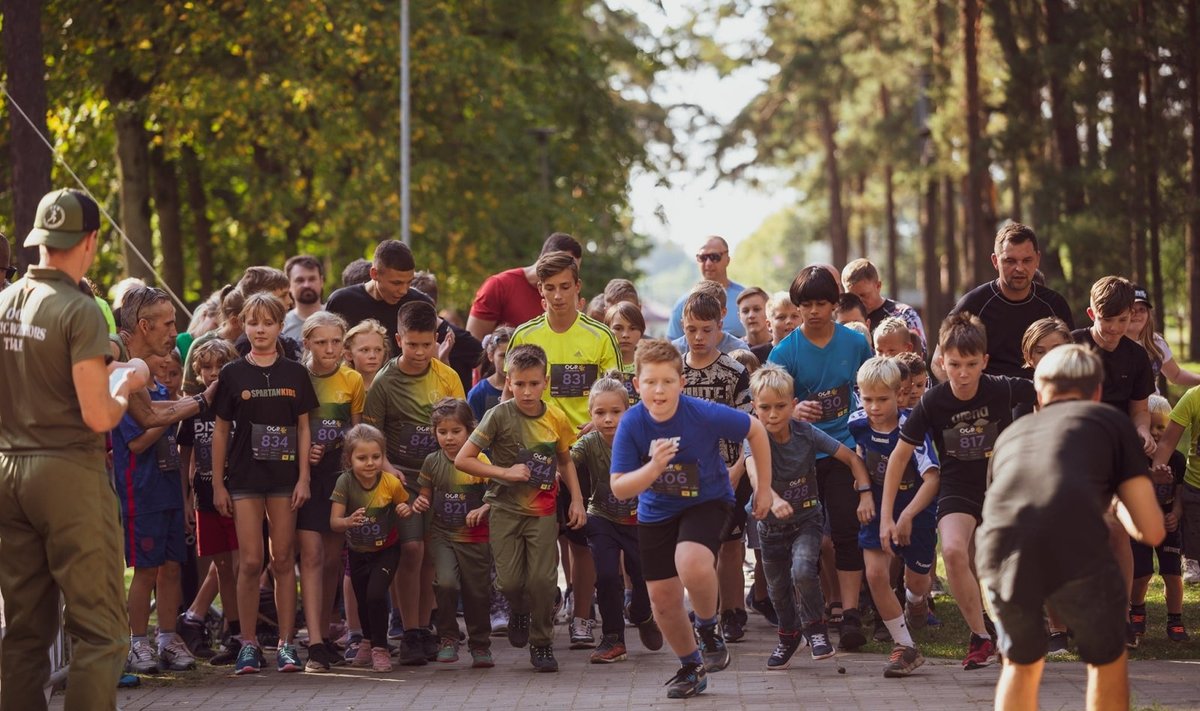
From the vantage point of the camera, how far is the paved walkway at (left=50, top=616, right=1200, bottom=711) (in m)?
7.76

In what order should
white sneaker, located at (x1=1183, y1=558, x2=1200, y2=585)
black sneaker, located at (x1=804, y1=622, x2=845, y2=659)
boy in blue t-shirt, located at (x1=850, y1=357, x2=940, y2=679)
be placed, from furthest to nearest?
white sneaker, located at (x1=1183, y1=558, x2=1200, y2=585) < black sneaker, located at (x1=804, y1=622, x2=845, y2=659) < boy in blue t-shirt, located at (x1=850, y1=357, x2=940, y2=679)

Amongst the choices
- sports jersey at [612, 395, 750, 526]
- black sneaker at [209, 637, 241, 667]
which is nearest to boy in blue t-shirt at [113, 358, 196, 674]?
black sneaker at [209, 637, 241, 667]

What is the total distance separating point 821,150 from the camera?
54.8 m

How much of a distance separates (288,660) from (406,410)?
1.63 meters

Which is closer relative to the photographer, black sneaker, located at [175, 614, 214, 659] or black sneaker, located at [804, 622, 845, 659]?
black sneaker, located at [804, 622, 845, 659]

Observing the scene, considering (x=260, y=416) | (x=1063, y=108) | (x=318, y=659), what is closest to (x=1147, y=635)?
(x=318, y=659)

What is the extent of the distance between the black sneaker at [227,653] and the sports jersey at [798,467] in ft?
10.8

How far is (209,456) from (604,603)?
250 centimetres

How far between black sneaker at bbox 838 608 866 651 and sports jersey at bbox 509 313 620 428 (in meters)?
1.95

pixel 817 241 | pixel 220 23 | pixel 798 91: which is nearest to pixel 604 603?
pixel 220 23

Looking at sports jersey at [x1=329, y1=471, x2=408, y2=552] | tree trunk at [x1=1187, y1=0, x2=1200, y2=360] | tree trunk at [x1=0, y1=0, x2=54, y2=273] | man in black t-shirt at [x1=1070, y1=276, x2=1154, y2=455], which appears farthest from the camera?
A: tree trunk at [x1=1187, y1=0, x2=1200, y2=360]

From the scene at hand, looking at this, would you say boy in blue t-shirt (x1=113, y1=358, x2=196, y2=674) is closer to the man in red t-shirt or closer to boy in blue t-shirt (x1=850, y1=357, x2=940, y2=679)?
the man in red t-shirt

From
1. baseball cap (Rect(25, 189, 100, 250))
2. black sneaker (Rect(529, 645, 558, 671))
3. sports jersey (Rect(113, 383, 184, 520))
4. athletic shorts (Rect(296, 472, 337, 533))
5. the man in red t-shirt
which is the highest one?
baseball cap (Rect(25, 189, 100, 250))

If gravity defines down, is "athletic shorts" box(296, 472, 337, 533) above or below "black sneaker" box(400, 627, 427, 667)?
above
